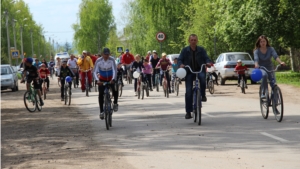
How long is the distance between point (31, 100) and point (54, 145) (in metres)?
10.7

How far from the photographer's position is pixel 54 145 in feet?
42.1

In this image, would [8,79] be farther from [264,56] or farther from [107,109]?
[264,56]

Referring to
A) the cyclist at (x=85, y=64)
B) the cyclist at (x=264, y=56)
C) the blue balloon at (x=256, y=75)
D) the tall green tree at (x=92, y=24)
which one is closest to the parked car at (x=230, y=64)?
the cyclist at (x=85, y=64)

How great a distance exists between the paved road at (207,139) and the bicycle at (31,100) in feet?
13.9

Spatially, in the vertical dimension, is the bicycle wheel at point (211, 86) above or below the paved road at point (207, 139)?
below

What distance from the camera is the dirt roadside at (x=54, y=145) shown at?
1027 cm

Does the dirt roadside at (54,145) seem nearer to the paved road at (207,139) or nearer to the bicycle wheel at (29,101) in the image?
the paved road at (207,139)

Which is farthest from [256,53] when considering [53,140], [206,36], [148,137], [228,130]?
[206,36]

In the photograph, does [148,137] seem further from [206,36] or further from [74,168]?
[206,36]

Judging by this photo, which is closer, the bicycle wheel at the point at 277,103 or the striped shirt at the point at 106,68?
the bicycle wheel at the point at 277,103

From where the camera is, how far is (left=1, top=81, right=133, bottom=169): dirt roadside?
10.3 metres

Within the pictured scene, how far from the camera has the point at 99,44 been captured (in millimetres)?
133250

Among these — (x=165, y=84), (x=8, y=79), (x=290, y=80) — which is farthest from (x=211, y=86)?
(x=8, y=79)

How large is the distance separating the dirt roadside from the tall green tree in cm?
10985
